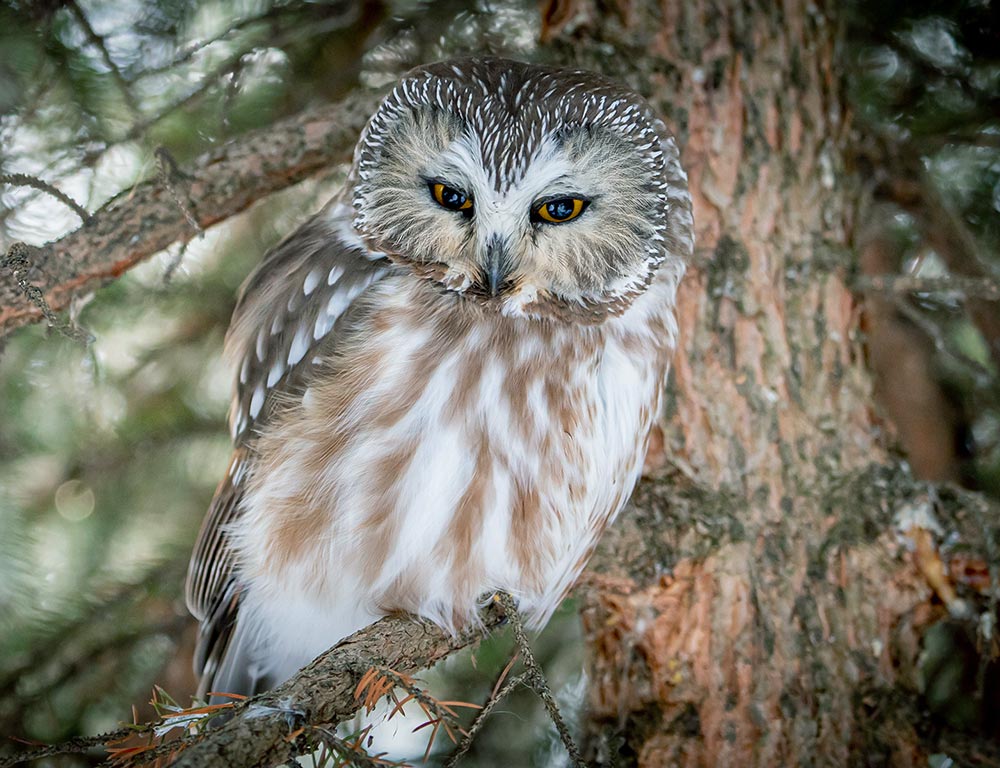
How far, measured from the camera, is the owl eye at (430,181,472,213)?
1.59 metres

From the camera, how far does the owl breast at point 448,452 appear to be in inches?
67.1

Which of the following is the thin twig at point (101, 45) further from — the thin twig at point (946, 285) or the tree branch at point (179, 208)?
the thin twig at point (946, 285)

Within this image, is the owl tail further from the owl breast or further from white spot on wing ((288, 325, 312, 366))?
white spot on wing ((288, 325, 312, 366))

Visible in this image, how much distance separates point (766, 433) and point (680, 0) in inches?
43.9

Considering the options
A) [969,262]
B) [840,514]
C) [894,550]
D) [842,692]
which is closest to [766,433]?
[840,514]

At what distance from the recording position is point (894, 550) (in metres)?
1.96

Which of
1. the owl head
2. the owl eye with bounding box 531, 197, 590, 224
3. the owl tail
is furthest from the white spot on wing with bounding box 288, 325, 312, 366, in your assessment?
the owl tail

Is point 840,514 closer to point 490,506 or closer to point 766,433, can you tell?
point 766,433

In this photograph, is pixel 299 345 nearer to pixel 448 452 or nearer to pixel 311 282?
pixel 311 282

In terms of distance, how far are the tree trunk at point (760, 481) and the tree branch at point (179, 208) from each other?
0.78 m

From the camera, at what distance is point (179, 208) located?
1.87 m

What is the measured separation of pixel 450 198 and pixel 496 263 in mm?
164

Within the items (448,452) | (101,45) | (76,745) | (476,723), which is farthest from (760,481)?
(101,45)

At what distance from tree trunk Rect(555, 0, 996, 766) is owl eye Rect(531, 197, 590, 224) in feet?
1.83
